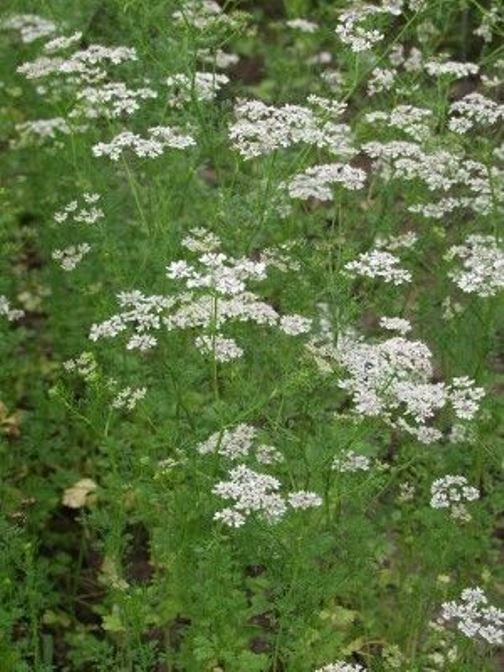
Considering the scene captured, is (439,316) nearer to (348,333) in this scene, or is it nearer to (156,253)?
(348,333)

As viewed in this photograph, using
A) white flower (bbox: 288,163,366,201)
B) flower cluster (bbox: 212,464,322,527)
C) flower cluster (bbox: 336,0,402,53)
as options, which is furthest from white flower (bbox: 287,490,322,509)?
flower cluster (bbox: 336,0,402,53)

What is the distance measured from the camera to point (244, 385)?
14.5 ft

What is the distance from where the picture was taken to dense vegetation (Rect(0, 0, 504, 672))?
4.27 meters

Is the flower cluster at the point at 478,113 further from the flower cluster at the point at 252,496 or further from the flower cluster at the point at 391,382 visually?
the flower cluster at the point at 252,496

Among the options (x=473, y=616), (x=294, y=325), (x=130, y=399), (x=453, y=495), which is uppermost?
(x=294, y=325)

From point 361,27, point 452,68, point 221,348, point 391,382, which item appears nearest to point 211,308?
point 221,348

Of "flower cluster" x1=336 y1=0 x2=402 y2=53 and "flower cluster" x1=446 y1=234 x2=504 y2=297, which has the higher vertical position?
"flower cluster" x1=336 y1=0 x2=402 y2=53

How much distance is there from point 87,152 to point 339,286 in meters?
1.64

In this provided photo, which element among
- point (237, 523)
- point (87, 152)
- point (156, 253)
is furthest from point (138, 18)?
point (237, 523)

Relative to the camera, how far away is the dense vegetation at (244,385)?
168 inches

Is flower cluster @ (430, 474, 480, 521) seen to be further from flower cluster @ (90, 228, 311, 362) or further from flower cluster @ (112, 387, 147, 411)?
flower cluster @ (112, 387, 147, 411)

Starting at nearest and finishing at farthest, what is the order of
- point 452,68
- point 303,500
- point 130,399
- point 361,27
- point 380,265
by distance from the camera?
point 303,500 < point 130,399 < point 380,265 < point 361,27 < point 452,68

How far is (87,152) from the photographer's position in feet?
19.0

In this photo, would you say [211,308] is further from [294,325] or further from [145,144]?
[145,144]
